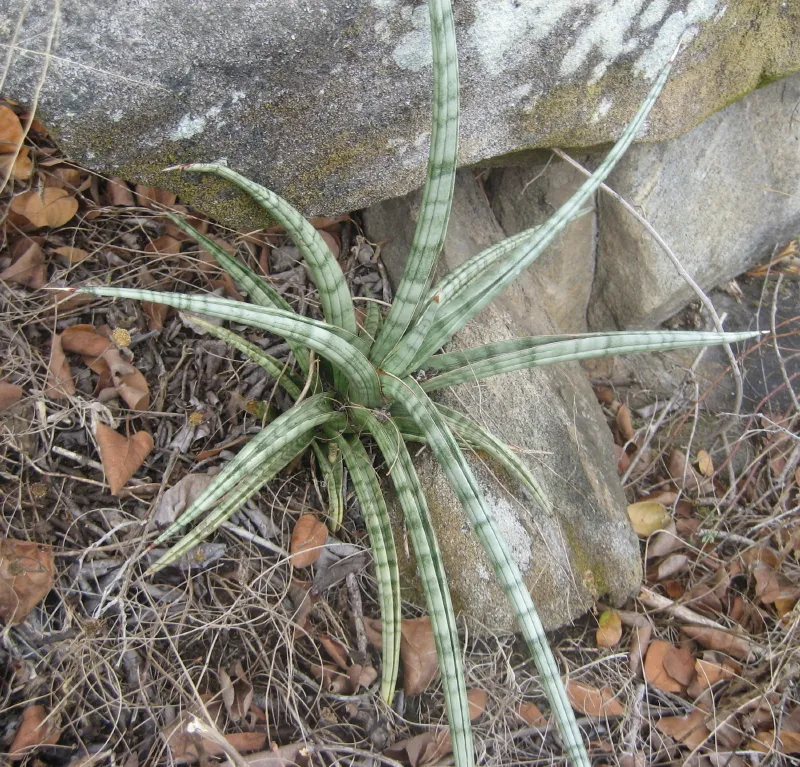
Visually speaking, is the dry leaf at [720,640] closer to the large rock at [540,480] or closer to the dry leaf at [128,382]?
the large rock at [540,480]

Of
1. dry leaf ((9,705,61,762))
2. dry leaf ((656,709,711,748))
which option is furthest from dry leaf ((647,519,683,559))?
dry leaf ((9,705,61,762))

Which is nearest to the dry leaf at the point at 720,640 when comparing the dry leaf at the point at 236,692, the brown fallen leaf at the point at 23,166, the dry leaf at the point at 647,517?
the dry leaf at the point at 647,517

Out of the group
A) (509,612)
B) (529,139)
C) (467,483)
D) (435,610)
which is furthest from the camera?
(529,139)

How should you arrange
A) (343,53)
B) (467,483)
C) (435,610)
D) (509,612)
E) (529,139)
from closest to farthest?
(467,483)
(435,610)
(343,53)
(509,612)
(529,139)

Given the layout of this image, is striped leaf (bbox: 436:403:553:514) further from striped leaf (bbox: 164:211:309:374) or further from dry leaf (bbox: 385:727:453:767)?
dry leaf (bbox: 385:727:453:767)

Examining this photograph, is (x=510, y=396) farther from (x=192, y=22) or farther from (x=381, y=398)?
(x=192, y=22)

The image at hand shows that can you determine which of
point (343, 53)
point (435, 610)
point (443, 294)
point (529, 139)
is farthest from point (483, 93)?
point (435, 610)
